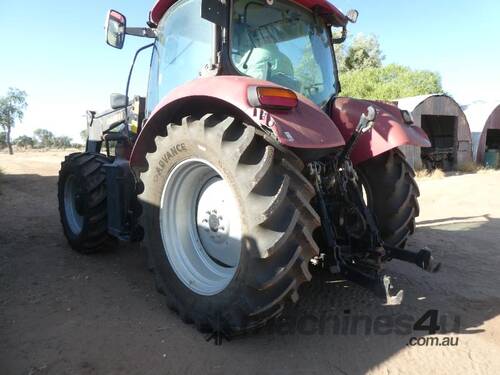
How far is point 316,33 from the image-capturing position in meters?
3.35

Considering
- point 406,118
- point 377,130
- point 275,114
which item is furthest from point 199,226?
point 406,118

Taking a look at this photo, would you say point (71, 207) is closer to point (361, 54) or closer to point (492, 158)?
point (492, 158)

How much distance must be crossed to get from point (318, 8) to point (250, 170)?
1.81 meters

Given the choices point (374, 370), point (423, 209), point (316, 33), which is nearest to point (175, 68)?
point (316, 33)

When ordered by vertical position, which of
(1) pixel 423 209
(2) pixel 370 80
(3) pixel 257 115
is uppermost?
(2) pixel 370 80

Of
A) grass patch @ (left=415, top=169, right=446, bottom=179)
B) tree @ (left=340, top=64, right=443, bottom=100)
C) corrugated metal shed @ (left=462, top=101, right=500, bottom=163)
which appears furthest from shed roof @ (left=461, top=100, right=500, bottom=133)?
grass patch @ (left=415, top=169, right=446, bottom=179)

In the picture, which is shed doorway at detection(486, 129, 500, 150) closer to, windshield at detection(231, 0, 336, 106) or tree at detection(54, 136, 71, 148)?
windshield at detection(231, 0, 336, 106)

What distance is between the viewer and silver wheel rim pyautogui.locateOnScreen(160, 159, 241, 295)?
2740 millimetres

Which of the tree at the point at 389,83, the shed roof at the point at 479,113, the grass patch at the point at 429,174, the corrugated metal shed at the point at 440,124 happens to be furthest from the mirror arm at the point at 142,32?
the tree at the point at 389,83

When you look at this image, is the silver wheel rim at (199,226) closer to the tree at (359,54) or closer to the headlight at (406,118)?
the headlight at (406,118)

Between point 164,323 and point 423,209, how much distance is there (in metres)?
6.28

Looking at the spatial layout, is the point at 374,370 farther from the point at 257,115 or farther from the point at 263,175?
the point at 257,115

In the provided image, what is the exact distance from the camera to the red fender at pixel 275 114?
2139 millimetres

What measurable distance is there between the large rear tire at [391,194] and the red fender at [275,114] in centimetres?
105
